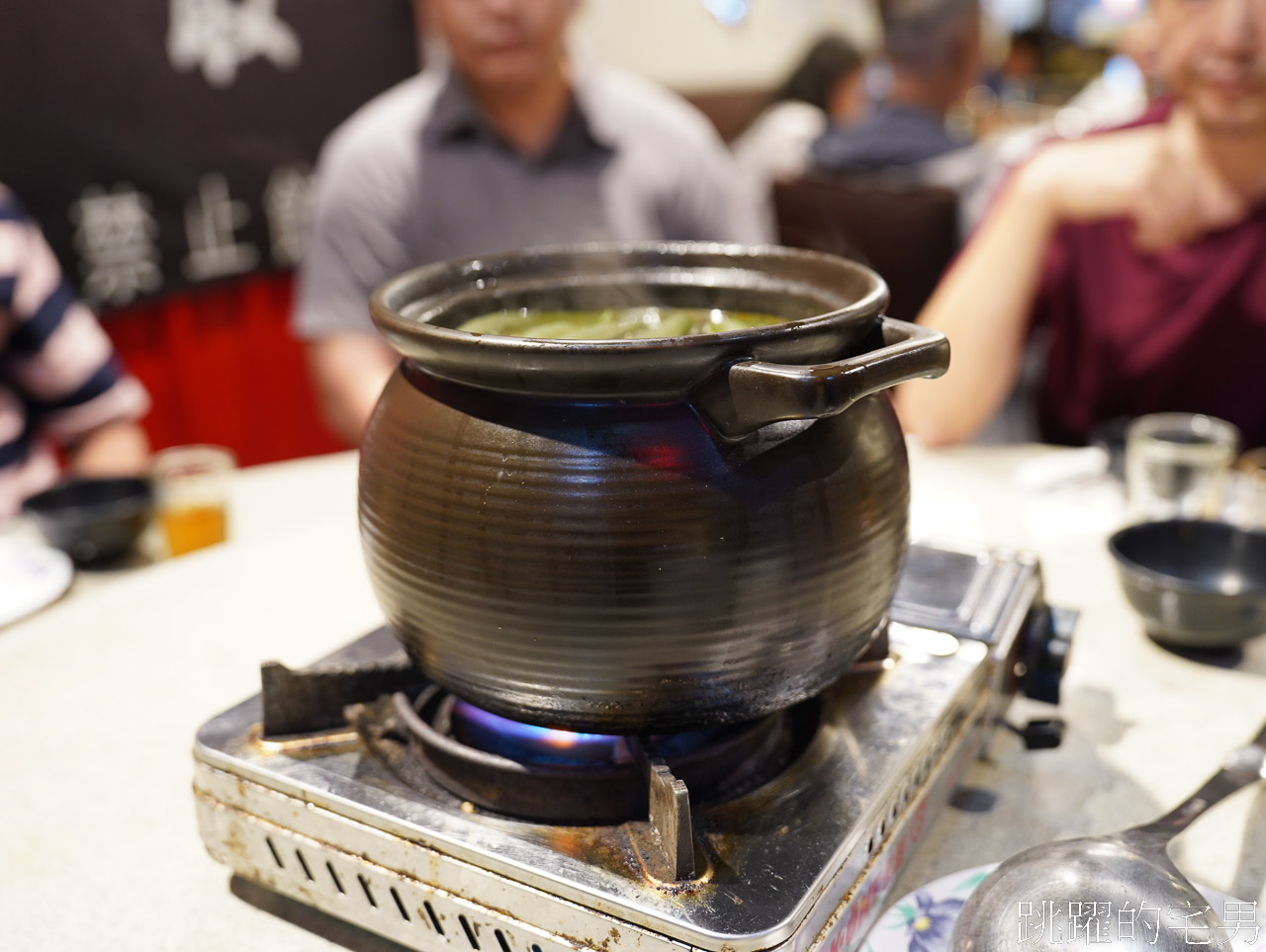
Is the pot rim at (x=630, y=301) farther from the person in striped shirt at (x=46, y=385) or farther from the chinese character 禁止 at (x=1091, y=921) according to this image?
the person in striped shirt at (x=46, y=385)

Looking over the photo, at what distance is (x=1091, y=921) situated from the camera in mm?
766

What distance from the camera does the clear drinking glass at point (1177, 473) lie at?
1650mm

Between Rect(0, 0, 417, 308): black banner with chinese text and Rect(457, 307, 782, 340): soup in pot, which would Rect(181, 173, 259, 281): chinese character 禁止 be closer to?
Rect(0, 0, 417, 308): black banner with chinese text

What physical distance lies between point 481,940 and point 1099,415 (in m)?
2.29

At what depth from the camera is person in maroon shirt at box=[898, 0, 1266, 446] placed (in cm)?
223

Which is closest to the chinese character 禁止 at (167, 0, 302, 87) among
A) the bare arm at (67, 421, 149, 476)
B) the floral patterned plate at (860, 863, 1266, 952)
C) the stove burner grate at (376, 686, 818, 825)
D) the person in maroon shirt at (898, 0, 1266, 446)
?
the bare arm at (67, 421, 149, 476)

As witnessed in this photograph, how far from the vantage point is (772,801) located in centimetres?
83

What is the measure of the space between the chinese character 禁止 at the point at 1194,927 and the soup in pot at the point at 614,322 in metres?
0.56

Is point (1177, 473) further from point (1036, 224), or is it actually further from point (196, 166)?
point (196, 166)

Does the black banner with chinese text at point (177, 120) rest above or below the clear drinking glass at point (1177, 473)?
above

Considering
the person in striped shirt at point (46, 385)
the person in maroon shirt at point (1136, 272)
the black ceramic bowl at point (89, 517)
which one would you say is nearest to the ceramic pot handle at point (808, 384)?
the black ceramic bowl at point (89, 517)

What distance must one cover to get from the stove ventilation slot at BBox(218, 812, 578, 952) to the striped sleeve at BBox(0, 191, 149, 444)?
202cm

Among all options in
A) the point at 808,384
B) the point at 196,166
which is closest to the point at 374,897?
the point at 808,384

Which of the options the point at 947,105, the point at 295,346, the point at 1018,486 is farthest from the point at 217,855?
the point at 947,105
